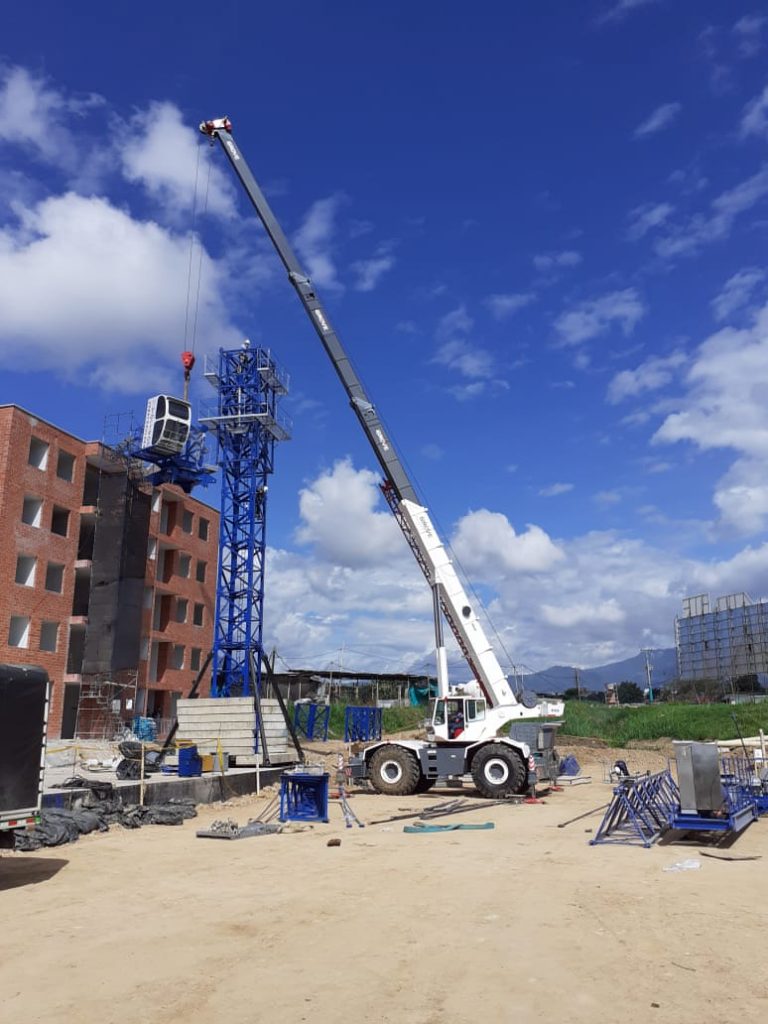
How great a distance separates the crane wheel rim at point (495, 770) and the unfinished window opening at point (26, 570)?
76.9 feet

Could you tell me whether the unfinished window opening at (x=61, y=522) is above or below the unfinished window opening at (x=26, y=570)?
above

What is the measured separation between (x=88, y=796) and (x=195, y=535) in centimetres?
3118

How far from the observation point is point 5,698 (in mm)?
11086

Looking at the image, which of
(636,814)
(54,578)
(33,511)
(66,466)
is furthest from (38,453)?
(636,814)

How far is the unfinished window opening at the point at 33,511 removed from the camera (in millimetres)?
36812

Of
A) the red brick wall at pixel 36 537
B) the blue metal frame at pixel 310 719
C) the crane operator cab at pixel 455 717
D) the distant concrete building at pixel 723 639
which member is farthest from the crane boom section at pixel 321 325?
the distant concrete building at pixel 723 639

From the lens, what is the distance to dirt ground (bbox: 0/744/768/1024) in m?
6.42

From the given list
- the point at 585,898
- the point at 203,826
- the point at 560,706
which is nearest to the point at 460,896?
the point at 585,898

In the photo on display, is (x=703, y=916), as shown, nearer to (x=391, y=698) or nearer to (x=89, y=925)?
(x=89, y=925)

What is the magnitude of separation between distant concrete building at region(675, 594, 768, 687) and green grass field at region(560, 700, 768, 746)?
23.1 m

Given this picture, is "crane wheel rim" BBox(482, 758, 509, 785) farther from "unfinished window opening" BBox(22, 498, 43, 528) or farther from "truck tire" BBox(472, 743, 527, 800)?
"unfinished window opening" BBox(22, 498, 43, 528)

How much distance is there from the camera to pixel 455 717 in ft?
73.9

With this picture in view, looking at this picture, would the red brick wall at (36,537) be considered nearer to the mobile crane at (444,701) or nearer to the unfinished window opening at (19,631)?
the unfinished window opening at (19,631)

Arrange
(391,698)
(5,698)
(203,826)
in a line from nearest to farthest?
(5,698) < (203,826) < (391,698)
